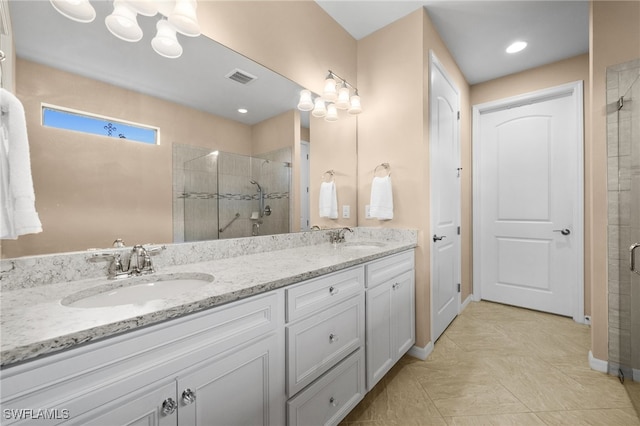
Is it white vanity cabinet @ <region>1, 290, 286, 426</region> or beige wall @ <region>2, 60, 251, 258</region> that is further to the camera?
beige wall @ <region>2, 60, 251, 258</region>

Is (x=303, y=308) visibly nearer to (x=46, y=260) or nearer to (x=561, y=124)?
(x=46, y=260)

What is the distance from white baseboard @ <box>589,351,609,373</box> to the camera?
1.76m

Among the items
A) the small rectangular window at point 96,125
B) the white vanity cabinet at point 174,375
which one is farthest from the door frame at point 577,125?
the small rectangular window at point 96,125

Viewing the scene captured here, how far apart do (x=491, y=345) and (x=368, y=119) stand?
2.20 metres

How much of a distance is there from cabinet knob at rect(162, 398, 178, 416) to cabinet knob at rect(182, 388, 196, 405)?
0.9 inches

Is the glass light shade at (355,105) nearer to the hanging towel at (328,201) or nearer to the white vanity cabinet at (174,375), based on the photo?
the hanging towel at (328,201)

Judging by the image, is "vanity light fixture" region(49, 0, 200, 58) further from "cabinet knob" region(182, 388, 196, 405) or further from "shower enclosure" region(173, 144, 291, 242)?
"cabinet knob" region(182, 388, 196, 405)

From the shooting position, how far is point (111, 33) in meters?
1.08

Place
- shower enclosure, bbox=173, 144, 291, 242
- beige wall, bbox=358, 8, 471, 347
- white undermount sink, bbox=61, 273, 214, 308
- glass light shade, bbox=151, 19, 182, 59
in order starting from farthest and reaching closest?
beige wall, bbox=358, 8, 471, 347
shower enclosure, bbox=173, 144, 291, 242
glass light shade, bbox=151, 19, 182, 59
white undermount sink, bbox=61, 273, 214, 308

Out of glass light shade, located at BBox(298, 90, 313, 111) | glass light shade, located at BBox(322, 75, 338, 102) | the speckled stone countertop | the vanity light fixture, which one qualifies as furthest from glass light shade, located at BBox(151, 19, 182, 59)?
glass light shade, located at BBox(322, 75, 338, 102)

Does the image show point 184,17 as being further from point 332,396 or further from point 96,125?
point 332,396

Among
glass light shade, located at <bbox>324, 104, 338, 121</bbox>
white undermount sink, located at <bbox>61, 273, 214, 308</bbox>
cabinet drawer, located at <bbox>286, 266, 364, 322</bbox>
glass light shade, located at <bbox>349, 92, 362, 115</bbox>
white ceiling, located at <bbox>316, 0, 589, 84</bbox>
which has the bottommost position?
cabinet drawer, located at <bbox>286, 266, 364, 322</bbox>

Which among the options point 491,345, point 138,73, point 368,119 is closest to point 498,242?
point 491,345

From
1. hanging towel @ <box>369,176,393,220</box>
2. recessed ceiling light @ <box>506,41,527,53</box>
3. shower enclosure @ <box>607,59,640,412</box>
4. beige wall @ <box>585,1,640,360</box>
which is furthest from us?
recessed ceiling light @ <box>506,41,527,53</box>
